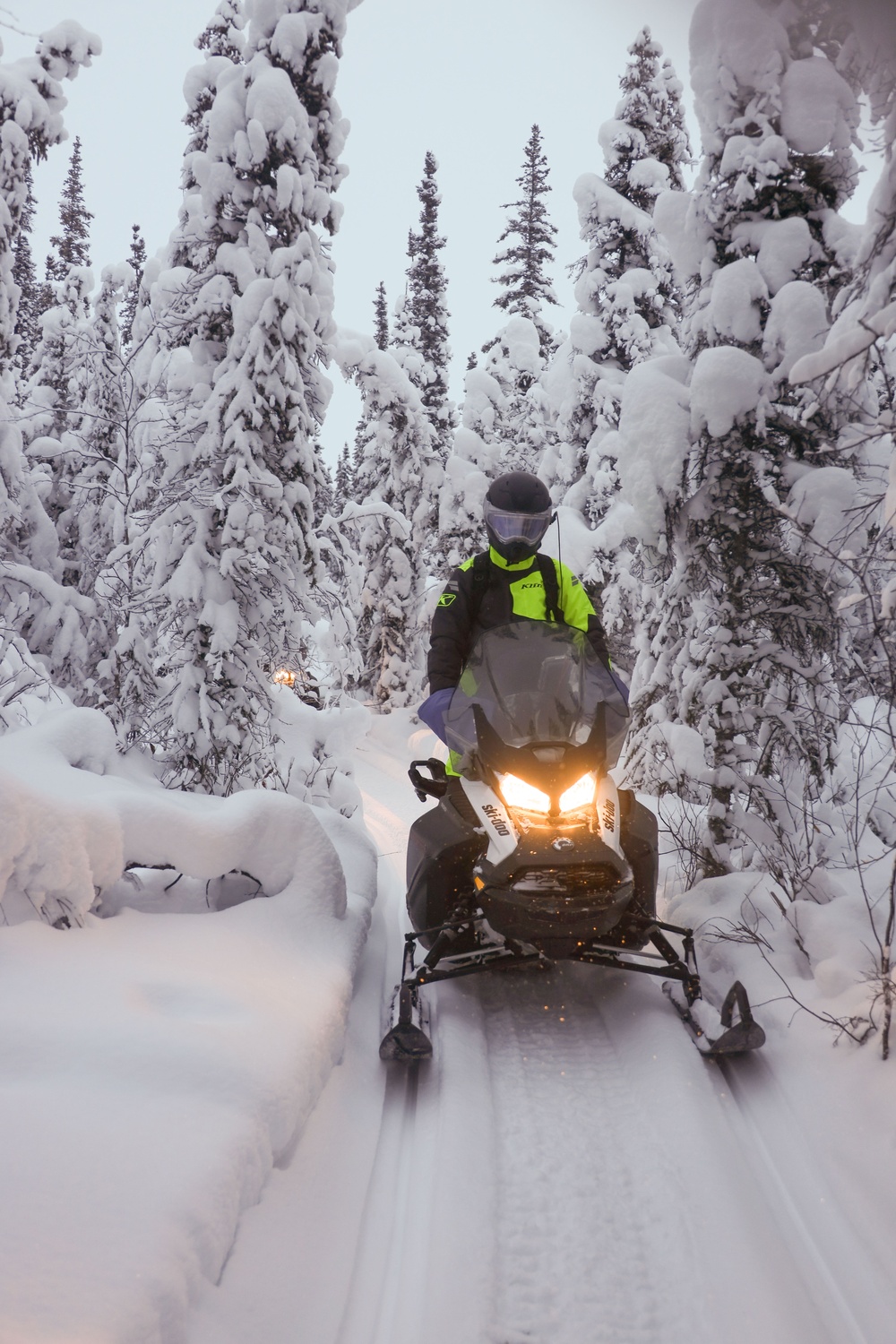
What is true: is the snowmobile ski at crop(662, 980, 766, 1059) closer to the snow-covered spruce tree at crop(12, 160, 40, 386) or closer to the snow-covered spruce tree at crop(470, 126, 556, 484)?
the snow-covered spruce tree at crop(470, 126, 556, 484)

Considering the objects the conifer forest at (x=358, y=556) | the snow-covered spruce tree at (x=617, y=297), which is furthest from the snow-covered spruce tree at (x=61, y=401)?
the snow-covered spruce tree at (x=617, y=297)

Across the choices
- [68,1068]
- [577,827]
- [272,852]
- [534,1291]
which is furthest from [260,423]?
[534,1291]

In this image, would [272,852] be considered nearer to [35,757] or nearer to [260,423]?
[35,757]

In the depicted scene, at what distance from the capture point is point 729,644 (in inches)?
234

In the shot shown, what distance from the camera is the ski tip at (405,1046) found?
3643mm

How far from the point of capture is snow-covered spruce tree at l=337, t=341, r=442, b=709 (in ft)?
75.6

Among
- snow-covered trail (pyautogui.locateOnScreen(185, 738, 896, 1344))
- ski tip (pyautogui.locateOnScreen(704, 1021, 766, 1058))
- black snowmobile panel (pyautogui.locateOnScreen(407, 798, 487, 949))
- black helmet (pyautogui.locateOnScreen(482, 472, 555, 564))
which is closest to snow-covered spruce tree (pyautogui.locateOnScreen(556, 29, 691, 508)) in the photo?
black helmet (pyautogui.locateOnScreen(482, 472, 555, 564))

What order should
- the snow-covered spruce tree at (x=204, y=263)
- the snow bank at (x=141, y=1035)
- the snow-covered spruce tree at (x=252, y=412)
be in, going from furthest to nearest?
the snow-covered spruce tree at (x=204, y=263) < the snow-covered spruce tree at (x=252, y=412) < the snow bank at (x=141, y=1035)

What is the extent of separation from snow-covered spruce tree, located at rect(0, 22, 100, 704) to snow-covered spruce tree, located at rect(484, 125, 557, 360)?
14.6 meters

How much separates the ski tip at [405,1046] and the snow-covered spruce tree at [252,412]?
5293mm

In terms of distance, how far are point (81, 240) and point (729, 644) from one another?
1052 inches

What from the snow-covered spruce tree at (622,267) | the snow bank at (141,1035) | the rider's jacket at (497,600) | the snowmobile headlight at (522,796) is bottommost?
the snow bank at (141,1035)

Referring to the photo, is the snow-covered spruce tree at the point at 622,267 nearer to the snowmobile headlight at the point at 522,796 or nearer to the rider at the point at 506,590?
the rider at the point at 506,590

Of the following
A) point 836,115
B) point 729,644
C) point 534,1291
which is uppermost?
point 836,115
